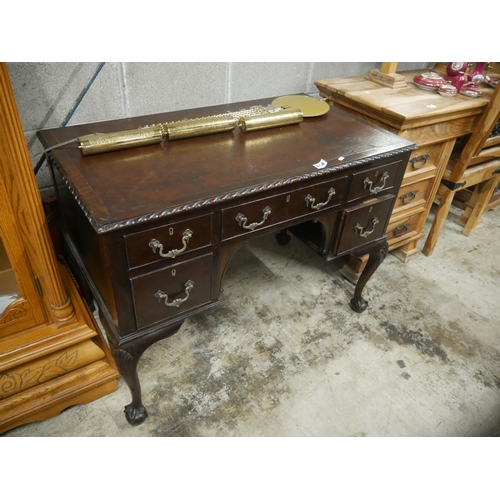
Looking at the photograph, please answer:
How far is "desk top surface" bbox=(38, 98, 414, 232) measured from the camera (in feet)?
3.49

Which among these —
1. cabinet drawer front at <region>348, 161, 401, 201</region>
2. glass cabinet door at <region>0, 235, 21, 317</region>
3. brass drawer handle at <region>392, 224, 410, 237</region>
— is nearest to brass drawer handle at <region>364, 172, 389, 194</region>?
cabinet drawer front at <region>348, 161, 401, 201</region>

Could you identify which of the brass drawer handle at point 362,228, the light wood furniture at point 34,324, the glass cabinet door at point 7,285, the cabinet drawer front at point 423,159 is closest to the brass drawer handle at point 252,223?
the brass drawer handle at point 362,228

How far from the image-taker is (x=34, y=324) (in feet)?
4.46

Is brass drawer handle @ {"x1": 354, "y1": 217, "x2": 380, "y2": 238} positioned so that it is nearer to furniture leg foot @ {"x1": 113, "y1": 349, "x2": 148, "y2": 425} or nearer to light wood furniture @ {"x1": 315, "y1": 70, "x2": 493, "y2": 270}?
light wood furniture @ {"x1": 315, "y1": 70, "x2": 493, "y2": 270}

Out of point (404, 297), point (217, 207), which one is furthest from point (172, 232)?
point (404, 297)

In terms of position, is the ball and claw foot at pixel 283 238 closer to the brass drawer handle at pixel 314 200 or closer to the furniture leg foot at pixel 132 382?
the brass drawer handle at pixel 314 200

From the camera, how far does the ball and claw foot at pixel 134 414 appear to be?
4.71 ft

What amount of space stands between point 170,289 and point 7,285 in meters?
0.52

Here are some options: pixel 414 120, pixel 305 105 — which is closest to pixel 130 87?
pixel 305 105

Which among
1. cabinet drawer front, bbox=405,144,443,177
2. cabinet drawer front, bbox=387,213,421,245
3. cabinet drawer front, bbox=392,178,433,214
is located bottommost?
cabinet drawer front, bbox=387,213,421,245

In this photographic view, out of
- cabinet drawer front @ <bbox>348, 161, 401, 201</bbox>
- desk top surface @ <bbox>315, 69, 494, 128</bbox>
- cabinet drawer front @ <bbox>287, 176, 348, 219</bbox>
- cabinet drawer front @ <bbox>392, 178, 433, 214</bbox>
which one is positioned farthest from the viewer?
cabinet drawer front @ <bbox>392, 178, 433, 214</bbox>

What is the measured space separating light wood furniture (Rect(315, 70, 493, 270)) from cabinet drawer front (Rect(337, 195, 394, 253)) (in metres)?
0.40

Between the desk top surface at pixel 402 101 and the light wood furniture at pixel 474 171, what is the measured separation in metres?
0.12

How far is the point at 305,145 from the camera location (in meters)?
1.41
